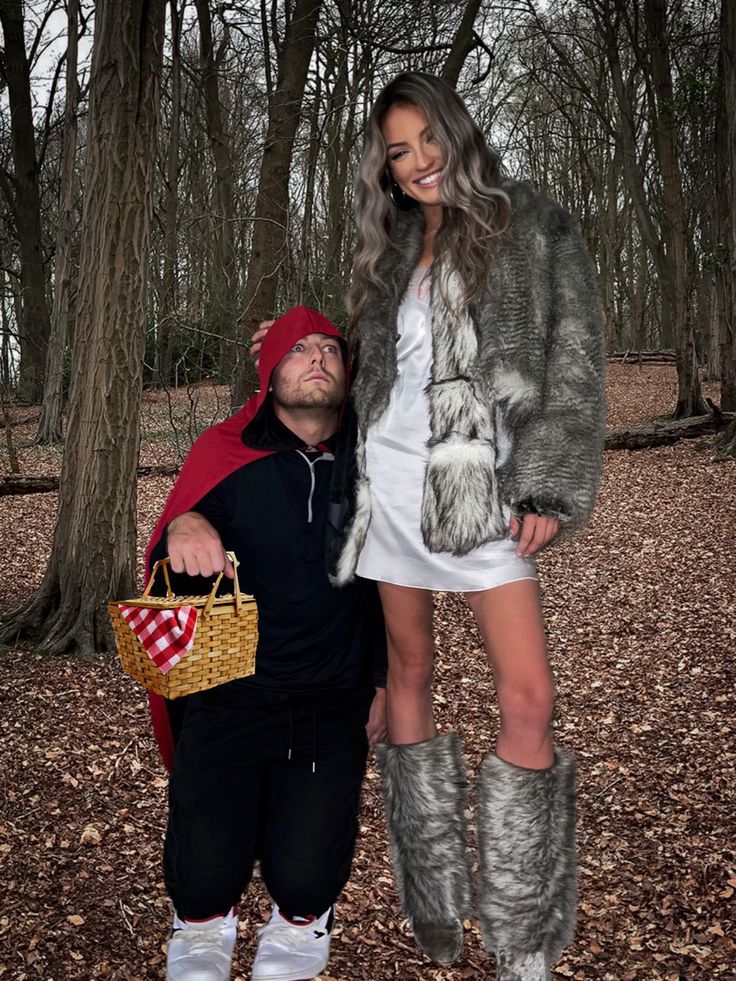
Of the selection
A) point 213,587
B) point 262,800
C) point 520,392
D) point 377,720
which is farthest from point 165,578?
point 520,392

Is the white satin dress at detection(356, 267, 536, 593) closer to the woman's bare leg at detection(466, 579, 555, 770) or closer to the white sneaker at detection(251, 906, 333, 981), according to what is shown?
the woman's bare leg at detection(466, 579, 555, 770)

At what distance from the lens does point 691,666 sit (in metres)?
4.86

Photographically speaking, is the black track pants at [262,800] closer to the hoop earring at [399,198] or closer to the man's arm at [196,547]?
the man's arm at [196,547]

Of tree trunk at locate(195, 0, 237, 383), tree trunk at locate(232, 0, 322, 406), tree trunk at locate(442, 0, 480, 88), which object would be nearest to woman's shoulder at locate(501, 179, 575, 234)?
tree trunk at locate(232, 0, 322, 406)

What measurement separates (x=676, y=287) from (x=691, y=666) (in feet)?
28.9

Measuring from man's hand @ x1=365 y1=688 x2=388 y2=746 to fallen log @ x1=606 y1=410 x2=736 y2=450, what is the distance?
9.14 m

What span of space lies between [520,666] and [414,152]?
1.42 meters

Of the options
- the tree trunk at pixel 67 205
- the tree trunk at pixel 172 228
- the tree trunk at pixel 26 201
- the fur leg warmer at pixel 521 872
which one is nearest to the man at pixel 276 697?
the fur leg warmer at pixel 521 872

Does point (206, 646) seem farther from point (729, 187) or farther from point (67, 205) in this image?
point (729, 187)

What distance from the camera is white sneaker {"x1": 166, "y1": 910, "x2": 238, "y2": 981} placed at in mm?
2291

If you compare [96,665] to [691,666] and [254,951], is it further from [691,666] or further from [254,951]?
[691,666]

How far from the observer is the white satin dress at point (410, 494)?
92.9 inches

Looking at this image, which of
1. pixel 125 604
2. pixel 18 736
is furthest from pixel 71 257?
pixel 125 604

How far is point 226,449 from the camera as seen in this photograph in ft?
8.38
